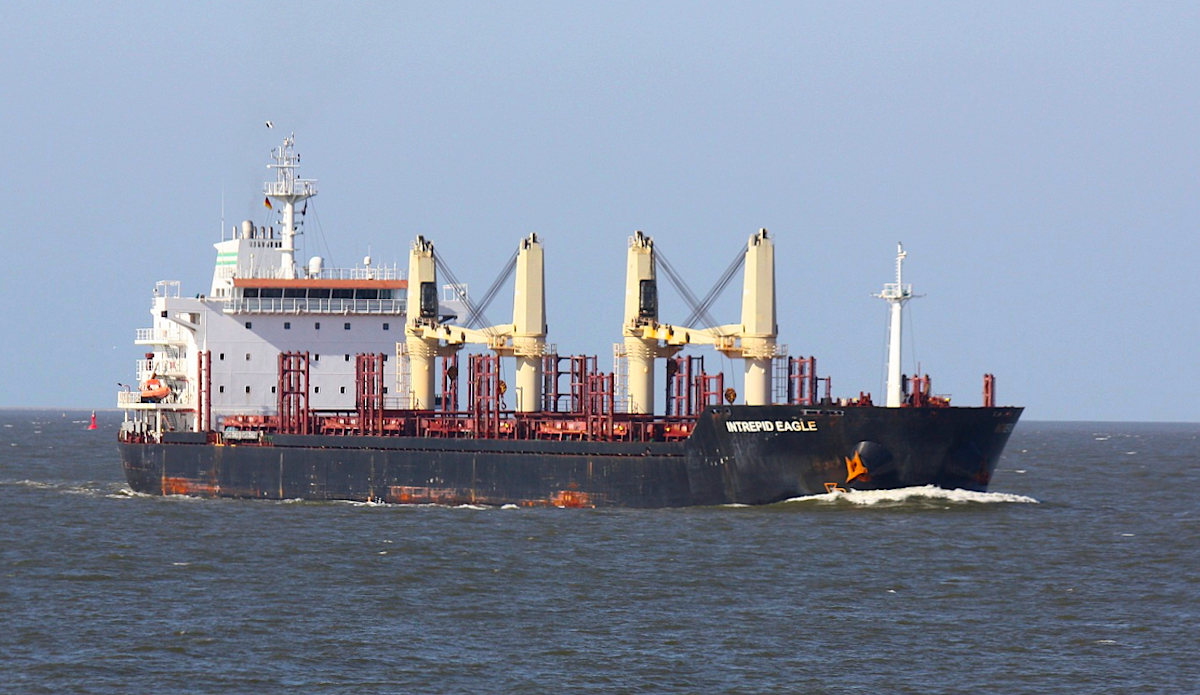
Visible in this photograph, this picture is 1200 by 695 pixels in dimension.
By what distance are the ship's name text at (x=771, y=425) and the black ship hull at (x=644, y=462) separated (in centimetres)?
2

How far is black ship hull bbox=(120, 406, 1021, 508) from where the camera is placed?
39.2 m

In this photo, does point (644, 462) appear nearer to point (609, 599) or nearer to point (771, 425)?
point (771, 425)

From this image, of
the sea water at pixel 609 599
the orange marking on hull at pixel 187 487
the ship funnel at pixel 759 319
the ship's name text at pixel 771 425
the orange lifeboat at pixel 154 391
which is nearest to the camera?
the sea water at pixel 609 599

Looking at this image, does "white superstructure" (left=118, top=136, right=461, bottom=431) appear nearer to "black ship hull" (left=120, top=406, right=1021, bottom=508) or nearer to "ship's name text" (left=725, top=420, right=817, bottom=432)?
"black ship hull" (left=120, top=406, right=1021, bottom=508)

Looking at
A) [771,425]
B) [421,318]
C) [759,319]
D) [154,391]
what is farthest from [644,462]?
[154,391]

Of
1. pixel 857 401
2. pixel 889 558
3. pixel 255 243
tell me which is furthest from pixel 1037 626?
Result: pixel 255 243

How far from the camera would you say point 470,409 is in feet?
164

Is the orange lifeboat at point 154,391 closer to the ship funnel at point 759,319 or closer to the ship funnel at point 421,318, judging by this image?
the ship funnel at point 421,318

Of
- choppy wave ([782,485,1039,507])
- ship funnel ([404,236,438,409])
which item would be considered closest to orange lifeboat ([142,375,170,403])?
ship funnel ([404,236,438,409])

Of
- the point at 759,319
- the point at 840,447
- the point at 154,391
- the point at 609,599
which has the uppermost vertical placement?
the point at 759,319

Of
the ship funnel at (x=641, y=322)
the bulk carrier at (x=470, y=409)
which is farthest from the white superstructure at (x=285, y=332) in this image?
the ship funnel at (x=641, y=322)

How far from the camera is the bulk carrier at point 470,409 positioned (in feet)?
131

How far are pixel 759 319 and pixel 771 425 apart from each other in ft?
15.5

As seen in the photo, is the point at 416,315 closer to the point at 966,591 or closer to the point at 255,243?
the point at 255,243
